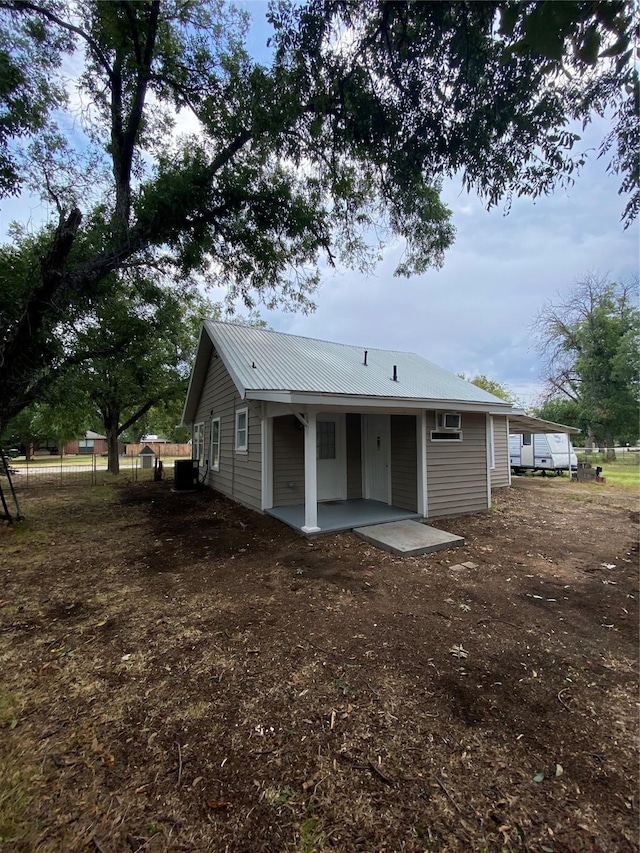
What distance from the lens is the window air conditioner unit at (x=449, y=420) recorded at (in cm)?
745

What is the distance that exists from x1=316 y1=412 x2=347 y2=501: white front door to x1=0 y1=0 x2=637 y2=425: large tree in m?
3.35

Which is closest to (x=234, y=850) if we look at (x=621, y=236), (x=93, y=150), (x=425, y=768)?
(x=425, y=768)

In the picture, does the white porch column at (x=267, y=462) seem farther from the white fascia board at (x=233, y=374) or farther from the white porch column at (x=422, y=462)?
the white porch column at (x=422, y=462)

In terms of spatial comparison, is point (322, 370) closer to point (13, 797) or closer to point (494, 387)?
point (13, 797)

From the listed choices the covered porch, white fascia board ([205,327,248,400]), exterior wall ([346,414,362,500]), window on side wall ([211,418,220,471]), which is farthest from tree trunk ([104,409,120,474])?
exterior wall ([346,414,362,500])

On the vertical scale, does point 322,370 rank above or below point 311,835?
above

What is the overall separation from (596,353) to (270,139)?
29.5m

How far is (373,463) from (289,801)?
23.4 ft

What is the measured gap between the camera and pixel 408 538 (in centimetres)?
580

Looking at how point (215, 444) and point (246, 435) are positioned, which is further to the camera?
point (215, 444)

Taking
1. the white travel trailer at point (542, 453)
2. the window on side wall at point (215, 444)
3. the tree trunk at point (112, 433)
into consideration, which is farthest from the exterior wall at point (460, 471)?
the tree trunk at point (112, 433)

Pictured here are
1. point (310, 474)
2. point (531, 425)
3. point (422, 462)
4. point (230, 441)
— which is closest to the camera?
point (310, 474)

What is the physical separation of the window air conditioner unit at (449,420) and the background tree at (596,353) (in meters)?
23.4

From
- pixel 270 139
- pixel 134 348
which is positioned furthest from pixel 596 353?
pixel 134 348
